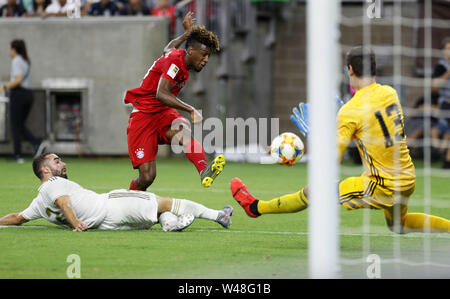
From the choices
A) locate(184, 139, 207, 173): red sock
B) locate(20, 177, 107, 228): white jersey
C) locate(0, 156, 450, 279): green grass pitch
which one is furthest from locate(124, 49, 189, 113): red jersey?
locate(20, 177, 107, 228): white jersey

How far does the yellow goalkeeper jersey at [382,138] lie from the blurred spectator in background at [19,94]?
9432 millimetres

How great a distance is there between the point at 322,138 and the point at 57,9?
12926 millimetres

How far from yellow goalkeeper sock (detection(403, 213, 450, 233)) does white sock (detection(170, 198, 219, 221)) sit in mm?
1516

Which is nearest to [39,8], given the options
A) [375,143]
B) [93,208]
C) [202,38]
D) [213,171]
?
[202,38]

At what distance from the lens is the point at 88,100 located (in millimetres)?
15828

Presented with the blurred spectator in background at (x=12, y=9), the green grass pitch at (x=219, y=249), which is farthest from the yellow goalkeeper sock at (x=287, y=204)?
the blurred spectator in background at (x=12, y=9)

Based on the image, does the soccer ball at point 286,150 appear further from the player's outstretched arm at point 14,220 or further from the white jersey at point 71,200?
the player's outstretched arm at point 14,220

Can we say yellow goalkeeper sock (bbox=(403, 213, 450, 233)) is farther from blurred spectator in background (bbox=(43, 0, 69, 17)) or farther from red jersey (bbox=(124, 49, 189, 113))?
blurred spectator in background (bbox=(43, 0, 69, 17))

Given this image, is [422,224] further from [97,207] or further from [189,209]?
[97,207]

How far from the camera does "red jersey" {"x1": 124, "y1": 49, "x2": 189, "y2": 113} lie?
23.0 feet

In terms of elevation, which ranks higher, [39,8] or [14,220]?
[39,8]

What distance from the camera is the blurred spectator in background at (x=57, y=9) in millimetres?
15938

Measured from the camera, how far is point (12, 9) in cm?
1636
